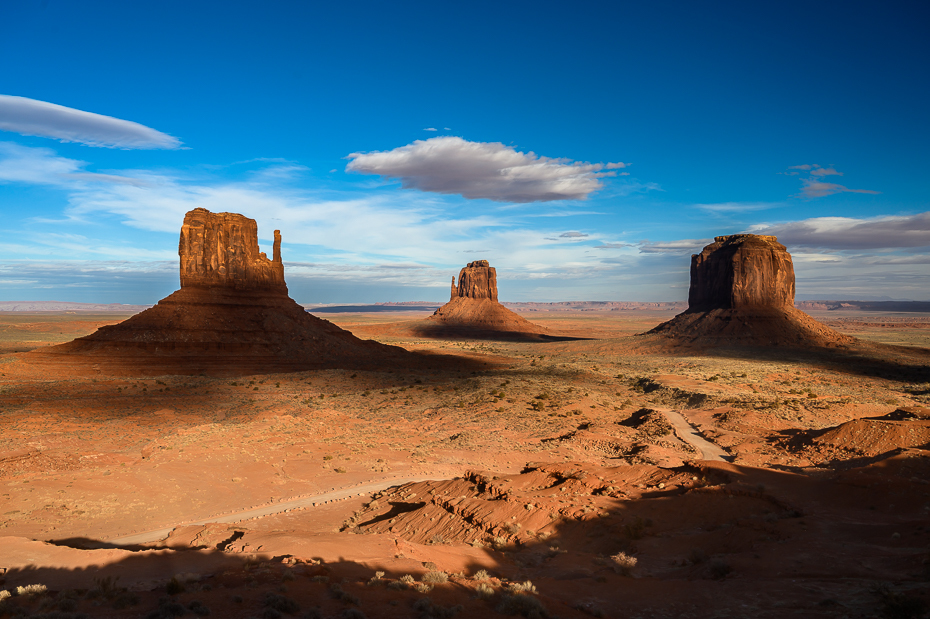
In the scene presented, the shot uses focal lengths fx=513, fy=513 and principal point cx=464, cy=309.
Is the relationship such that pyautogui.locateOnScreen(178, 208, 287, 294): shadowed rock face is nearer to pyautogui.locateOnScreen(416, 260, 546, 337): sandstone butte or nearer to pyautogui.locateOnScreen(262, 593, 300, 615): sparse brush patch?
pyautogui.locateOnScreen(262, 593, 300, 615): sparse brush patch

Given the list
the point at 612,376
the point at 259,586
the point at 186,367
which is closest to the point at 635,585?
the point at 259,586

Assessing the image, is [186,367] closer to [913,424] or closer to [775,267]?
[913,424]

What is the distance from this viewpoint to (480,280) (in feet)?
456

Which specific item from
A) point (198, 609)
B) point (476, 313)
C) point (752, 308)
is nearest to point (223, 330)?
point (198, 609)

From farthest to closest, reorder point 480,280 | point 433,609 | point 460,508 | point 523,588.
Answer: point 480,280, point 460,508, point 523,588, point 433,609

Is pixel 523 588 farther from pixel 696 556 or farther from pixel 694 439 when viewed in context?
pixel 694 439

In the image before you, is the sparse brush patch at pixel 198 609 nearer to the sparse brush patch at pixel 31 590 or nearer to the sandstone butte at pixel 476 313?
the sparse brush patch at pixel 31 590

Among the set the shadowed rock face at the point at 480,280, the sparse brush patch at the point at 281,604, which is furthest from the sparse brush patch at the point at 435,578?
the shadowed rock face at the point at 480,280

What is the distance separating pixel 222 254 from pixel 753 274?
7739 cm

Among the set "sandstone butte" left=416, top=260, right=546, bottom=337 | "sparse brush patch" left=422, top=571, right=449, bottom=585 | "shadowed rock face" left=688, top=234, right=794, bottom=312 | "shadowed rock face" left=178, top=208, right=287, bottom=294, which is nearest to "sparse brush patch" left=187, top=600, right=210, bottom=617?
"sparse brush patch" left=422, top=571, right=449, bottom=585

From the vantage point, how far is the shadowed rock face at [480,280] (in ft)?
456

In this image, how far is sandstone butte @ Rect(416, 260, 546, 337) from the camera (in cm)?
12681

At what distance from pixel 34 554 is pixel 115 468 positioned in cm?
868

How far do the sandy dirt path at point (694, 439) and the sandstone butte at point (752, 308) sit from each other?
52.6 metres
